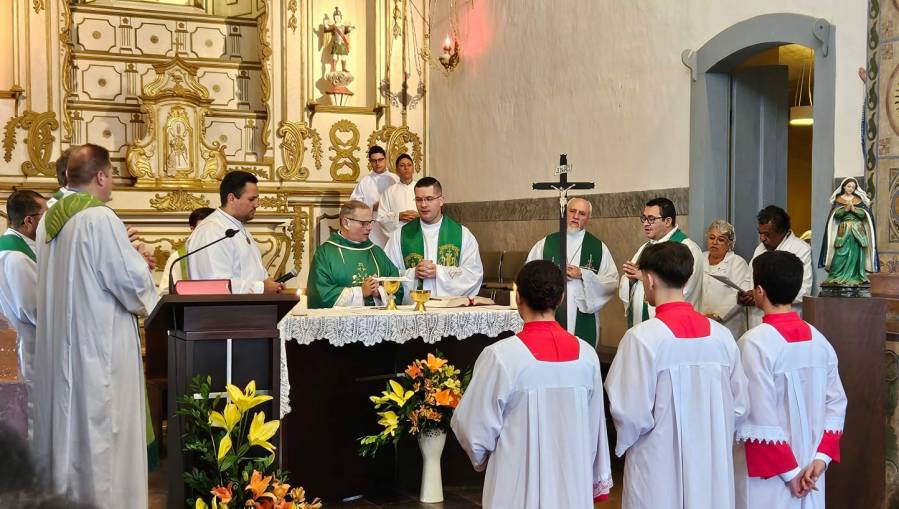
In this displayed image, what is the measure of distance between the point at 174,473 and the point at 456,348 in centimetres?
219

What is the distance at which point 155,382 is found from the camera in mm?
6535

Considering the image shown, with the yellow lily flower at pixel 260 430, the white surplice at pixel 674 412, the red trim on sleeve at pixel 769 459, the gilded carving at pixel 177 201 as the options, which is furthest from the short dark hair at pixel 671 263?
the gilded carving at pixel 177 201

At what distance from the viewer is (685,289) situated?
263 inches

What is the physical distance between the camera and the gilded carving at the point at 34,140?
10.5 meters

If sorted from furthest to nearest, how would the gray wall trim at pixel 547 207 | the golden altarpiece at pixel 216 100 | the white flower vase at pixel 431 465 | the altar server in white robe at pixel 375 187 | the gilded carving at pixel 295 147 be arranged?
1. the gilded carving at pixel 295 147
2. the altar server in white robe at pixel 375 187
3. the golden altarpiece at pixel 216 100
4. the gray wall trim at pixel 547 207
5. the white flower vase at pixel 431 465

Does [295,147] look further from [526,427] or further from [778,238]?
[526,427]

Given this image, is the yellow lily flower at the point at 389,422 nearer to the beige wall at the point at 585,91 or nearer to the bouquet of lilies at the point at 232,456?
the bouquet of lilies at the point at 232,456

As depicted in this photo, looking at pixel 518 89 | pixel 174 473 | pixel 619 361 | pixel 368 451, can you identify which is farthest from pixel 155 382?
pixel 518 89

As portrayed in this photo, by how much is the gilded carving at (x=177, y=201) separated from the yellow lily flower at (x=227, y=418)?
7.14 meters

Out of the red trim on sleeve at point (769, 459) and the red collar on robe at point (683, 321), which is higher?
the red collar on robe at point (683, 321)

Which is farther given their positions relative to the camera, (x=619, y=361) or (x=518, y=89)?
(x=518, y=89)

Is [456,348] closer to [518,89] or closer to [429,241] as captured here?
[429,241]

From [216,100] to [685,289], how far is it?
7.00 metres

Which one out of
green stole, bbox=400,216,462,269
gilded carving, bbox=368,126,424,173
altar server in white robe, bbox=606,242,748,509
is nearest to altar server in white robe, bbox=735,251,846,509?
altar server in white robe, bbox=606,242,748,509
